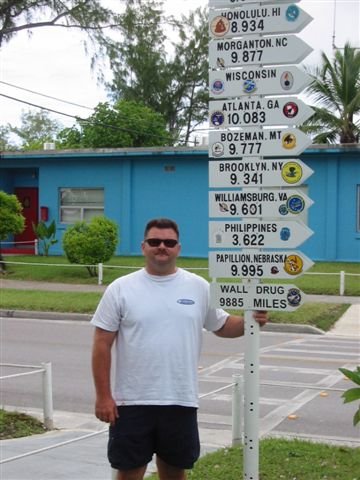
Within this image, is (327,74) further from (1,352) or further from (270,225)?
(270,225)

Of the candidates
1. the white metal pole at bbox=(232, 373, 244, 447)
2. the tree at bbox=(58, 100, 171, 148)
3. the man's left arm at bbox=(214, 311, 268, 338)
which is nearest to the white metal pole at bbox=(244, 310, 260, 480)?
the man's left arm at bbox=(214, 311, 268, 338)

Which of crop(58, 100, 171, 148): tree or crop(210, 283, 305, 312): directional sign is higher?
crop(58, 100, 171, 148): tree

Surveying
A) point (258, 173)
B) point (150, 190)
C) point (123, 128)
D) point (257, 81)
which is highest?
point (123, 128)

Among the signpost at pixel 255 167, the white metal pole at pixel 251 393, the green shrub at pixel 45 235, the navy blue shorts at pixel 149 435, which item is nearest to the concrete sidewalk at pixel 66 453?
the navy blue shorts at pixel 149 435

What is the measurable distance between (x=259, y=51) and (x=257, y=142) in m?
0.52

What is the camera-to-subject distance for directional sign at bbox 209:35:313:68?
4.14m

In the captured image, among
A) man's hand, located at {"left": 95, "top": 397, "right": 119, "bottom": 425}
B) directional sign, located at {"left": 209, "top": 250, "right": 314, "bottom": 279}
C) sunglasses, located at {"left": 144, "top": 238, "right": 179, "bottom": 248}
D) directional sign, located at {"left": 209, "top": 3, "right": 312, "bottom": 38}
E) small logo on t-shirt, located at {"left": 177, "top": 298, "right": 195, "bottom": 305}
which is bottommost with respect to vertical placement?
man's hand, located at {"left": 95, "top": 397, "right": 119, "bottom": 425}

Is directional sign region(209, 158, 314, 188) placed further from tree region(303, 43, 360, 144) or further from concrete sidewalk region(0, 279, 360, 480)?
tree region(303, 43, 360, 144)

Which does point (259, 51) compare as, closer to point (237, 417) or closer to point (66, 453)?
point (237, 417)

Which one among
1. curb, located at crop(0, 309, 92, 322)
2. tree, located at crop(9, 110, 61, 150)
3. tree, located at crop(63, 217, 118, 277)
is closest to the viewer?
curb, located at crop(0, 309, 92, 322)

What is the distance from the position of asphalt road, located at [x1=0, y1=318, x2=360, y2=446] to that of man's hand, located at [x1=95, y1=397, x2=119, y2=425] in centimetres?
342

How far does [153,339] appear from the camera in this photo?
397 cm

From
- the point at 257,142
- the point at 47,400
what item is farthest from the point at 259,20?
the point at 47,400

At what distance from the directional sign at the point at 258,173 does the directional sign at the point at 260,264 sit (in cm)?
39
